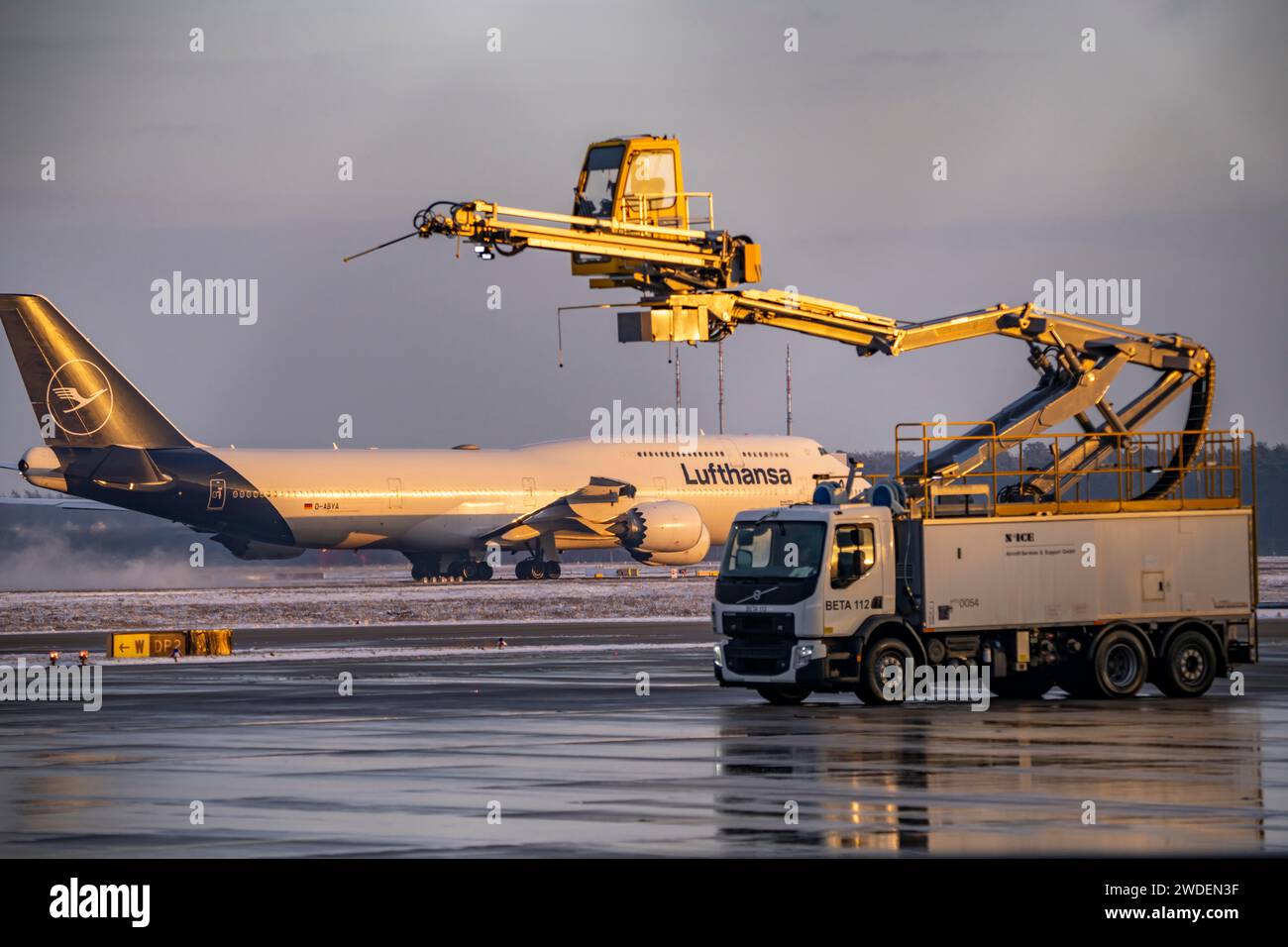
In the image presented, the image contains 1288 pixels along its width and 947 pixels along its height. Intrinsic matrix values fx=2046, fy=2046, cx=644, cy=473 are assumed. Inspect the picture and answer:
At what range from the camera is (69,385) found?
76.5m

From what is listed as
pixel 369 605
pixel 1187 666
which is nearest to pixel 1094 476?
pixel 1187 666

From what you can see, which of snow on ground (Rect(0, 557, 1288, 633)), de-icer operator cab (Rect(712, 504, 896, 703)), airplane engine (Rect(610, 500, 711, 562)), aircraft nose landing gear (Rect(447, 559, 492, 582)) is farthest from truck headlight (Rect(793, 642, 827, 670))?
aircraft nose landing gear (Rect(447, 559, 492, 582))

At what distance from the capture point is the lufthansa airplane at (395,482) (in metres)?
76.7

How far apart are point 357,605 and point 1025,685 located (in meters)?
38.4

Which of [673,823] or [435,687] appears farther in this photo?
[435,687]

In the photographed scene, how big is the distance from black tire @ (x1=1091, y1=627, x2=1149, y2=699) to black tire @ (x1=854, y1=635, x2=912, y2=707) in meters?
3.32

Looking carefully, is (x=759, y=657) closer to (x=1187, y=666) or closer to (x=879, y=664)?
(x=879, y=664)

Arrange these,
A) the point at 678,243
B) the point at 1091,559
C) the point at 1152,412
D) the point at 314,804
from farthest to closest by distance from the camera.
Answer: the point at 1152,412, the point at 678,243, the point at 1091,559, the point at 314,804

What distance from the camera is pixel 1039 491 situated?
36.3 m

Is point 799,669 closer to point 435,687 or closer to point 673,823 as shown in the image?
point 435,687

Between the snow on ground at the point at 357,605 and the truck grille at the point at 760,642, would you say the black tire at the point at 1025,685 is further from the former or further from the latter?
the snow on ground at the point at 357,605

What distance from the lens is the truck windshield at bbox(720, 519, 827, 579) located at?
3153 centimetres
